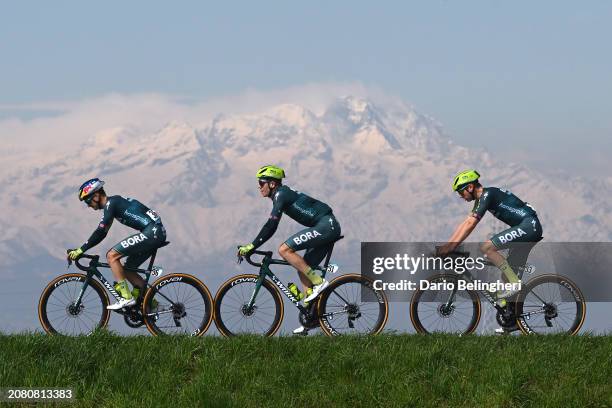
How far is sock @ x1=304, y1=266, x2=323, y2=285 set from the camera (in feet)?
58.2

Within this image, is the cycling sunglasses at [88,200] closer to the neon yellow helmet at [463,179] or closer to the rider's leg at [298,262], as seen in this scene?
the rider's leg at [298,262]

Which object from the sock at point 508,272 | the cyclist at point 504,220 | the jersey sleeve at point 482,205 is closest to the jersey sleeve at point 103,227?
the cyclist at point 504,220

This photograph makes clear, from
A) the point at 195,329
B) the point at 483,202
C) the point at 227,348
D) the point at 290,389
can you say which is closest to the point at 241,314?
the point at 195,329

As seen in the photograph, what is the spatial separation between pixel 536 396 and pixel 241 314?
18.7ft

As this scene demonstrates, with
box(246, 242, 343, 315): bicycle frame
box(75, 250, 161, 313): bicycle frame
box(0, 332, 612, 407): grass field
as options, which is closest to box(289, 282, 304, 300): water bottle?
box(246, 242, 343, 315): bicycle frame

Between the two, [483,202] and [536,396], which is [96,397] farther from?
[483,202]

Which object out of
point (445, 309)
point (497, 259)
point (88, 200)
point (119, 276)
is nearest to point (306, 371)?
point (445, 309)

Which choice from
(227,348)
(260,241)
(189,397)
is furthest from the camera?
(260,241)

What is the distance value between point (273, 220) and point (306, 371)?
3.27m

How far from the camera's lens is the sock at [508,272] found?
718 inches

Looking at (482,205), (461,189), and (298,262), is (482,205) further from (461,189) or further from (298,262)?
(298,262)

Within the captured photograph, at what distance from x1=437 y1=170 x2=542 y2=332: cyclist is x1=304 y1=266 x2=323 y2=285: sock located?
2227 mm

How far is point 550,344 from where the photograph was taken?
1662cm

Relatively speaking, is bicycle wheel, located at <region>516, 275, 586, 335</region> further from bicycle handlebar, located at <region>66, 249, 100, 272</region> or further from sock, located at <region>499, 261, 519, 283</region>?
bicycle handlebar, located at <region>66, 249, 100, 272</region>
